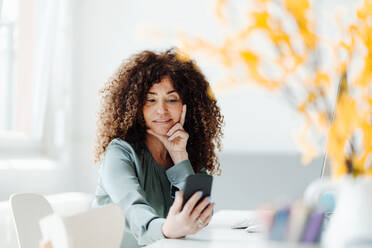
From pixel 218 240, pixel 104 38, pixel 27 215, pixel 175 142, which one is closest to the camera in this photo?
pixel 218 240

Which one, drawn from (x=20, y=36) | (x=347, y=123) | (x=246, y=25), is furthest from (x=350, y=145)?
(x=20, y=36)

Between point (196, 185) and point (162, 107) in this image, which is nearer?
point (196, 185)

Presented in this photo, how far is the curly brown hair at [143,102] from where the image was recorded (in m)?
2.23

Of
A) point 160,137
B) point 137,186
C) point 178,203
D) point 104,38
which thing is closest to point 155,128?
point 160,137

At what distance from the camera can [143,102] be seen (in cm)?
225

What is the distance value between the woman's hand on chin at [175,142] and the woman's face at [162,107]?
0.07 ft

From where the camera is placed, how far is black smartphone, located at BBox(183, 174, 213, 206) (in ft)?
4.22

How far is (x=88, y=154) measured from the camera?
13.5 ft

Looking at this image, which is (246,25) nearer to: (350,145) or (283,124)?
(350,145)

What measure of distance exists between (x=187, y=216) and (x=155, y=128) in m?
0.91

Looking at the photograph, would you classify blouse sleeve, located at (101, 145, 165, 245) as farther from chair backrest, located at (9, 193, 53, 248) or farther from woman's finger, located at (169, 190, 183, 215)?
chair backrest, located at (9, 193, 53, 248)

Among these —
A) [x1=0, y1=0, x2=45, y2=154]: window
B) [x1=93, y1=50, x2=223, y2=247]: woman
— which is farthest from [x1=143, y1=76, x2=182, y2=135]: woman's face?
[x1=0, y1=0, x2=45, y2=154]: window

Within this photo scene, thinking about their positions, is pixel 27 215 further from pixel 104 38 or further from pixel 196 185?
pixel 104 38

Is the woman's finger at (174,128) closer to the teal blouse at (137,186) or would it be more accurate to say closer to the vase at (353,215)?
the teal blouse at (137,186)
